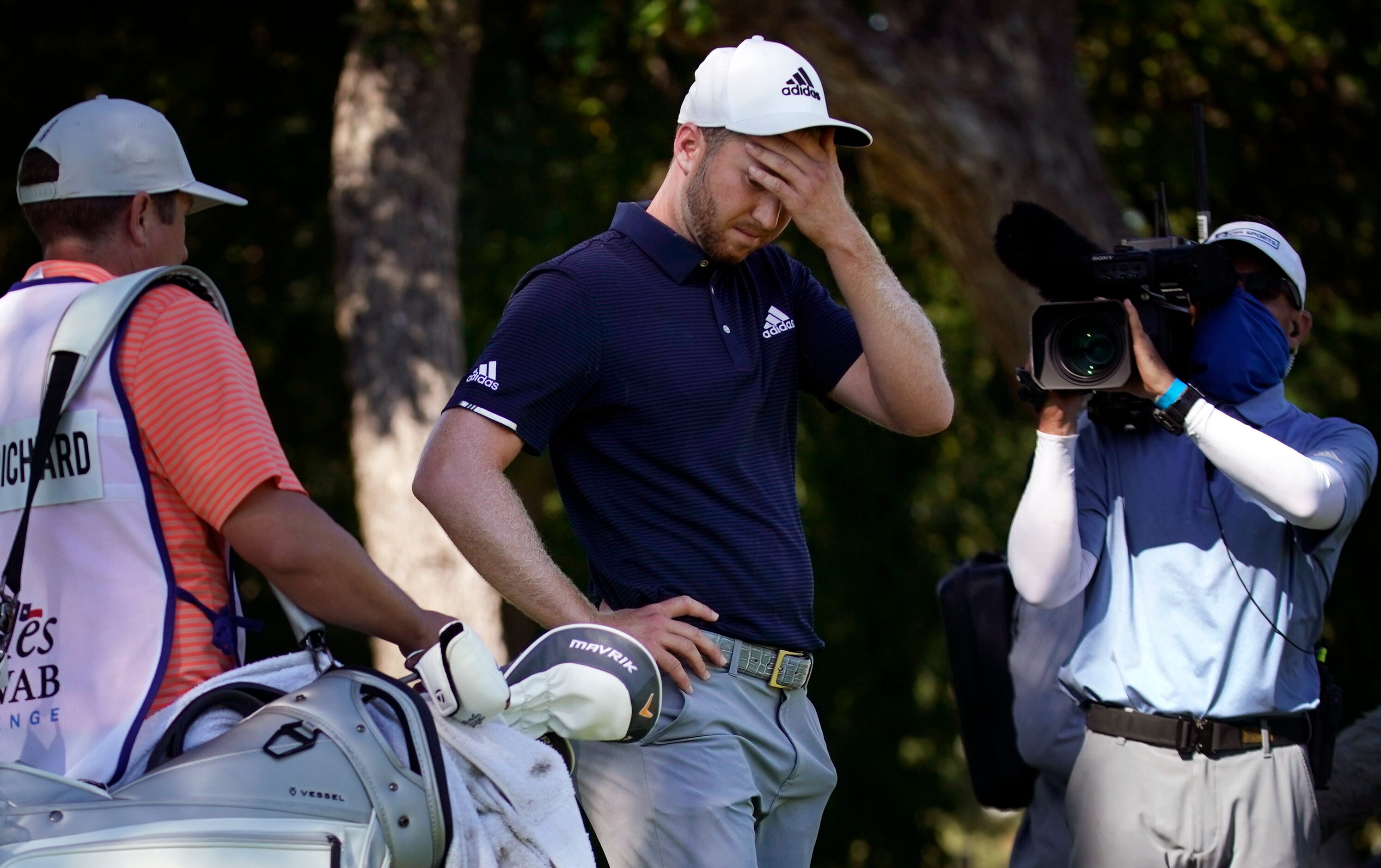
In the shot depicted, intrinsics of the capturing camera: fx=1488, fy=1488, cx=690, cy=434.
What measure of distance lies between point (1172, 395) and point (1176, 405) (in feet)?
0.08

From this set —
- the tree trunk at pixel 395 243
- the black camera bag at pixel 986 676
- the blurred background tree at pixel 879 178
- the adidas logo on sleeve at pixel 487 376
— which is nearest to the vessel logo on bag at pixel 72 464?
the adidas logo on sleeve at pixel 487 376

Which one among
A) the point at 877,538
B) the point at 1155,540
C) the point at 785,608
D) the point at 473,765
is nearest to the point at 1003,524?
the point at 877,538

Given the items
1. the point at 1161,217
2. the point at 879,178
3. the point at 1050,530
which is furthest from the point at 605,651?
the point at 879,178

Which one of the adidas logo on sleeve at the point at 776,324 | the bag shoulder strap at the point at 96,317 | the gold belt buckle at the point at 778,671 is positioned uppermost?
the bag shoulder strap at the point at 96,317

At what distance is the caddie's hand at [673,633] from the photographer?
2564 mm

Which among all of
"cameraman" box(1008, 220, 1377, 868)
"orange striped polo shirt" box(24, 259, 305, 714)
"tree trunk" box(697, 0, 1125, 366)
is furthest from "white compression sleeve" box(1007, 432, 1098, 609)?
"tree trunk" box(697, 0, 1125, 366)

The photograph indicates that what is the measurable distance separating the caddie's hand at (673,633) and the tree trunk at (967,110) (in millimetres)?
4310

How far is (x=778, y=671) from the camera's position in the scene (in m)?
2.76

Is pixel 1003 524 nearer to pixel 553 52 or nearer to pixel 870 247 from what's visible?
pixel 553 52

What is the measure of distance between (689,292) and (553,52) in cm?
451

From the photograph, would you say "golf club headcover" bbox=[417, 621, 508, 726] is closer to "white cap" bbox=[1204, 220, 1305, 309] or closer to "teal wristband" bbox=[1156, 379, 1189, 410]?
"teal wristband" bbox=[1156, 379, 1189, 410]

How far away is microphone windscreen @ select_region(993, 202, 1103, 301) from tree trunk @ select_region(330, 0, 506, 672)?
3.21 meters

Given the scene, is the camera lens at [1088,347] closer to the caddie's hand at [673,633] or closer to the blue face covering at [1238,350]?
the blue face covering at [1238,350]

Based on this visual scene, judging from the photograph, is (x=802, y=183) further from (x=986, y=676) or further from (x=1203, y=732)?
(x=986, y=676)
